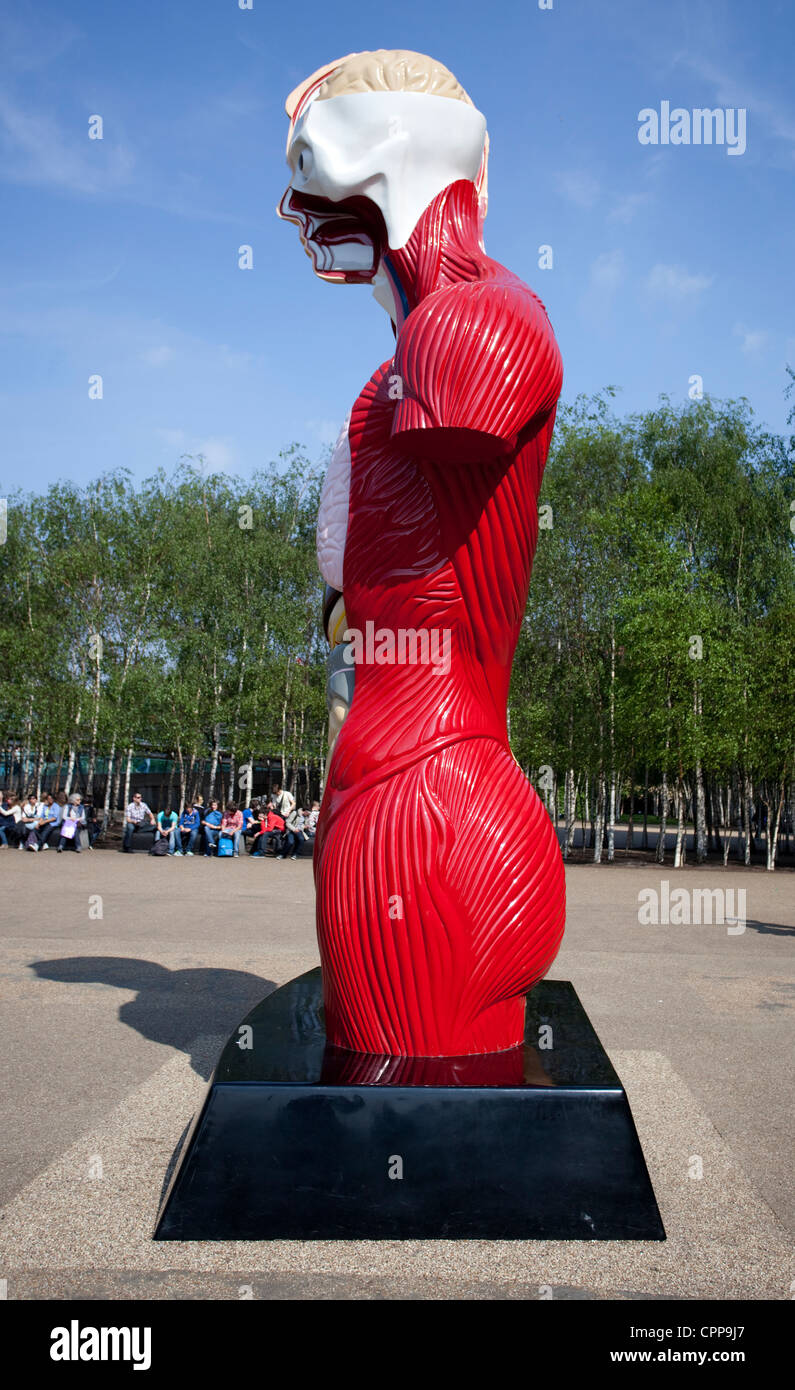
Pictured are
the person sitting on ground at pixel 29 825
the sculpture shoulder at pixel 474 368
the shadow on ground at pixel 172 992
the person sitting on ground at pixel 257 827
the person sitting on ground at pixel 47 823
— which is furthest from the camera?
the person sitting on ground at pixel 257 827

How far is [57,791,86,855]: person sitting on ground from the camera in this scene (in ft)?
63.2

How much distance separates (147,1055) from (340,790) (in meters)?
2.61

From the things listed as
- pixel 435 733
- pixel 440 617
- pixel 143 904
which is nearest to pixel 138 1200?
pixel 435 733

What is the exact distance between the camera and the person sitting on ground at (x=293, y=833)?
1952 cm

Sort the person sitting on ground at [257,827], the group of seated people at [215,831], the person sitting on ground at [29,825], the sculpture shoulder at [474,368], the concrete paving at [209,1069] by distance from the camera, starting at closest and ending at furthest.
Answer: the concrete paving at [209,1069], the sculpture shoulder at [474,368], the person sitting on ground at [29,825], the group of seated people at [215,831], the person sitting on ground at [257,827]

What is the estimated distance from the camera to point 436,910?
370 cm

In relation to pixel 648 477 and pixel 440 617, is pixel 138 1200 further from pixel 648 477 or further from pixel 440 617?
pixel 648 477

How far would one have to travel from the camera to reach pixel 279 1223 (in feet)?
10.8

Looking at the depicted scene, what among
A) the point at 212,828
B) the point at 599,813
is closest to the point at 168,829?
the point at 212,828

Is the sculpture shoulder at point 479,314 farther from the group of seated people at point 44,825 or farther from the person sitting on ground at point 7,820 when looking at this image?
the person sitting on ground at point 7,820

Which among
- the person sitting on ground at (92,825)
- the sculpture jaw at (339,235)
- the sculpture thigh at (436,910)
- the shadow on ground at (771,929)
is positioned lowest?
the shadow on ground at (771,929)

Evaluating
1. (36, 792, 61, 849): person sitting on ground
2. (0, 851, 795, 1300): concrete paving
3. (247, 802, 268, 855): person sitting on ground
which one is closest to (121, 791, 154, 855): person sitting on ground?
(36, 792, 61, 849): person sitting on ground

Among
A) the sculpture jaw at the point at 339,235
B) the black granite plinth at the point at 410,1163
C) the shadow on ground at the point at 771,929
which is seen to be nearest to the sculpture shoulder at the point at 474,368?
the sculpture jaw at the point at 339,235

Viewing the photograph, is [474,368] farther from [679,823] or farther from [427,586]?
[679,823]
